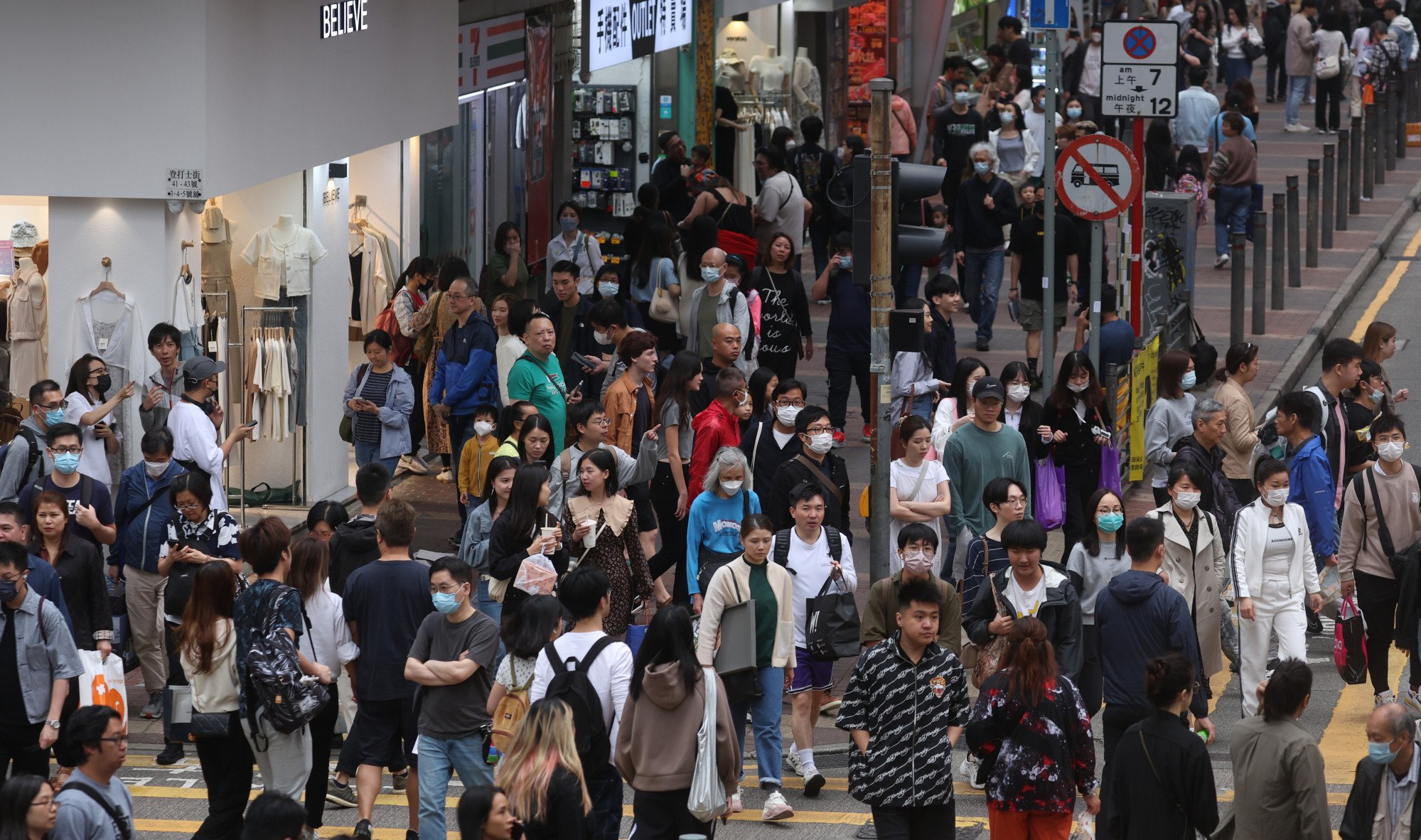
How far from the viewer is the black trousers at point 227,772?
8484 mm

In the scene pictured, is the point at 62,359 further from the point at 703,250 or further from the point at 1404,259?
the point at 1404,259

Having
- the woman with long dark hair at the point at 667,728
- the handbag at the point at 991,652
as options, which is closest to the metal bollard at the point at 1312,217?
the handbag at the point at 991,652

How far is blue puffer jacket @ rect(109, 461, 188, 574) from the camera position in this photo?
423 inches

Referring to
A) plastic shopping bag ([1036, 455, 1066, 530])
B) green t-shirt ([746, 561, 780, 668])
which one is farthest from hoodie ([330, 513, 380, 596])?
plastic shopping bag ([1036, 455, 1066, 530])

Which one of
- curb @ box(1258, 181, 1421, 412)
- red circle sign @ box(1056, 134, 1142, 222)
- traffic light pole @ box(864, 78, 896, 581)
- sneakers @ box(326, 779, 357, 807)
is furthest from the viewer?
curb @ box(1258, 181, 1421, 412)

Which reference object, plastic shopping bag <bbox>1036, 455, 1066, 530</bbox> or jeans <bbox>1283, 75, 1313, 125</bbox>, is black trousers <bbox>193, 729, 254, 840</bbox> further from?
jeans <bbox>1283, 75, 1313, 125</bbox>

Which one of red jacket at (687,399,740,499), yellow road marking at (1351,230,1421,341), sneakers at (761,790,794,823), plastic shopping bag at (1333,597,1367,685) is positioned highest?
yellow road marking at (1351,230,1421,341)

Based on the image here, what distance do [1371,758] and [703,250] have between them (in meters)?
8.37

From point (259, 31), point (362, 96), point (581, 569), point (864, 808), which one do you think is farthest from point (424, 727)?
point (362, 96)

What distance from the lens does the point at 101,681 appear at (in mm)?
9180

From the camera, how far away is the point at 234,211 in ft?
47.9

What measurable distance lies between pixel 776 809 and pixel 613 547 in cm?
158

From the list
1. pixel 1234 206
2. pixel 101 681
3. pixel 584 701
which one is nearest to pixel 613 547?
pixel 584 701

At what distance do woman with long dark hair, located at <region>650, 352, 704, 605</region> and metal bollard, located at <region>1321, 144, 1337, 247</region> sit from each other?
45.8ft
